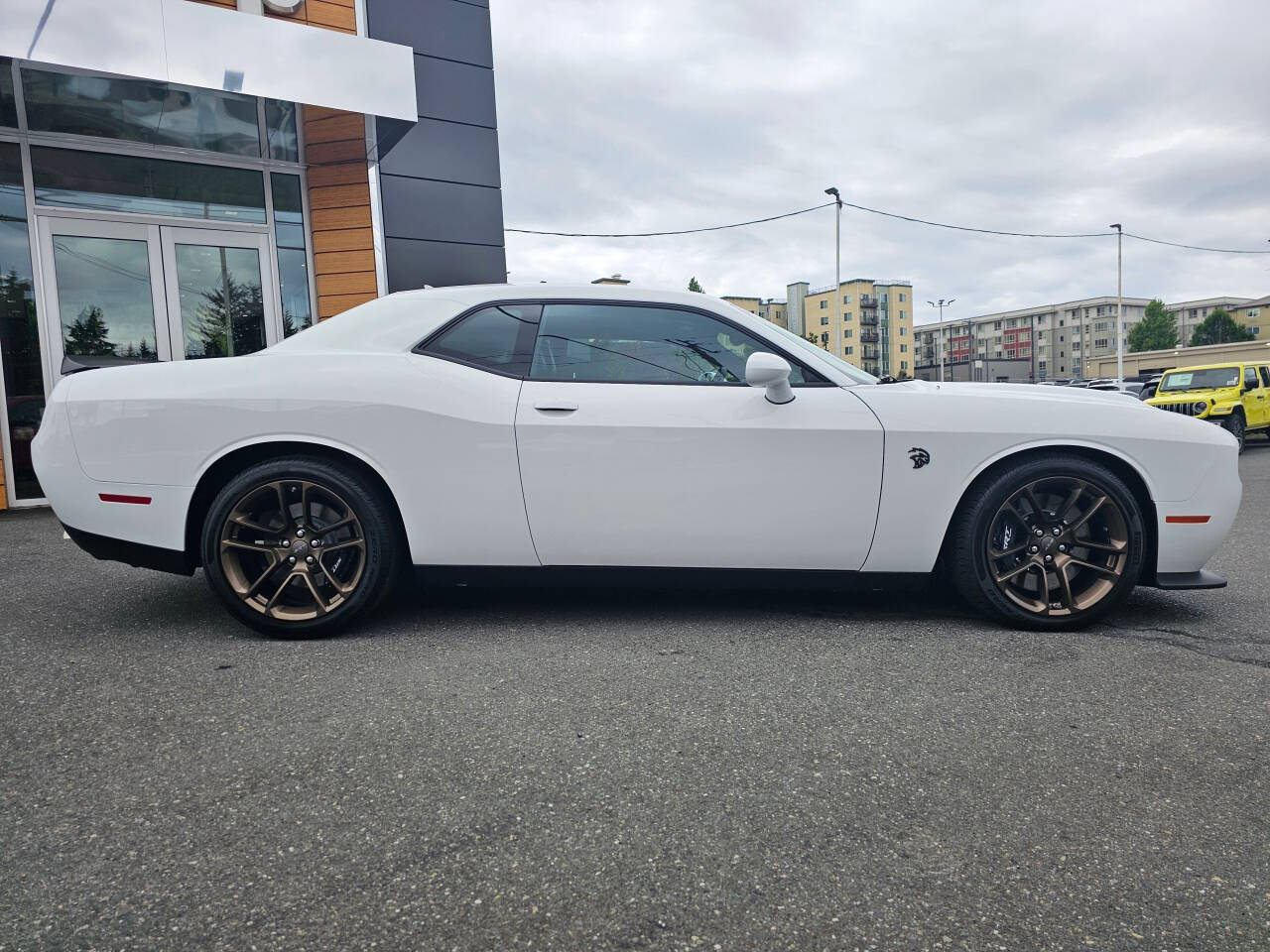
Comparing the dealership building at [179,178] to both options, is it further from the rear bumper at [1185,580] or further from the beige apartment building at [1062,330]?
the beige apartment building at [1062,330]

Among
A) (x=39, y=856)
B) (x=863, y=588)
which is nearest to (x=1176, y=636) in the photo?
(x=863, y=588)

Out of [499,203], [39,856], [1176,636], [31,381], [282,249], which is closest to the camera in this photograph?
[39,856]

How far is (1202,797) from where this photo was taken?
5.94ft

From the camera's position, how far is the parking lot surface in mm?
1401

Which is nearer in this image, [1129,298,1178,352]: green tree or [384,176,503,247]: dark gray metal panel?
[384,176,503,247]: dark gray metal panel

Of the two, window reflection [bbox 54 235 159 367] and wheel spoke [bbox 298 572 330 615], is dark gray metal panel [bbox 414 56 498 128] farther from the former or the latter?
wheel spoke [bbox 298 572 330 615]

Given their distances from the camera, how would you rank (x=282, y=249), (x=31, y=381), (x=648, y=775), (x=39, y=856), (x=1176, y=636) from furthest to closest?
(x=282, y=249) < (x=31, y=381) < (x=1176, y=636) < (x=648, y=775) < (x=39, y=856)

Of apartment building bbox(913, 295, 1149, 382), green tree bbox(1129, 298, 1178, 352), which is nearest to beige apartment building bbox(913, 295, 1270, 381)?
apartment building bbox(913, 295, 1149, 382)

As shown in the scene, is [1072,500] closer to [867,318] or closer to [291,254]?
[291,254]

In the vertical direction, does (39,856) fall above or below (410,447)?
below

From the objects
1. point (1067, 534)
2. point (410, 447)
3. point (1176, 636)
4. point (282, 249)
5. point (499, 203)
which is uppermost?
point (499, 203)

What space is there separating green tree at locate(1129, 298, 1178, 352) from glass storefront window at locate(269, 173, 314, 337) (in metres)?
98.8

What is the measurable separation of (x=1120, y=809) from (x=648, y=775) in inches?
42.2

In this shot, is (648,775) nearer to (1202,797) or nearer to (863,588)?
(1202,797)
